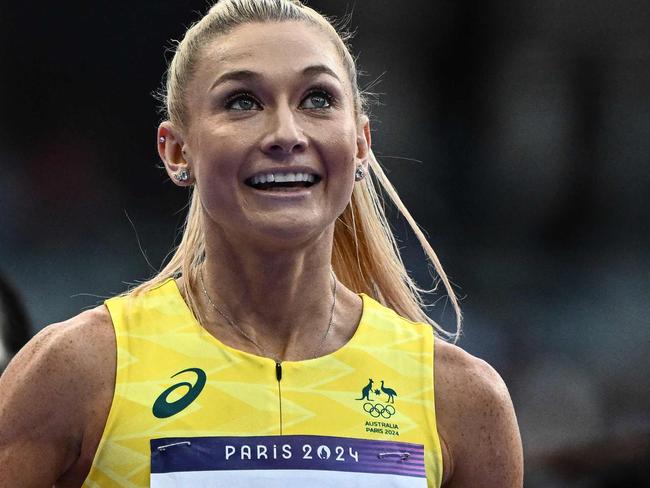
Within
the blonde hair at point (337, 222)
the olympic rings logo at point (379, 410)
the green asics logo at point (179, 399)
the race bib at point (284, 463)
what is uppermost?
the blonde hair at point (337, 222)

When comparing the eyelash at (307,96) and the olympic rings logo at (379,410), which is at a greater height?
the eyelash at (307,96)

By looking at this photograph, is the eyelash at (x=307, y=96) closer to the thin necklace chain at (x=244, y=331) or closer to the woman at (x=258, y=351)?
the woman at (x=258, y=351)

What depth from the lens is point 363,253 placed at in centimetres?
296

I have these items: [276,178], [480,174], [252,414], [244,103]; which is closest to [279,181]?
[276,178]

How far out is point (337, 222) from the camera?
9.67ft

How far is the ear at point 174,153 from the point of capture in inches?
103

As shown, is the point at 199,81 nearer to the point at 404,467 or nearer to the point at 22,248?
the point at 404,467

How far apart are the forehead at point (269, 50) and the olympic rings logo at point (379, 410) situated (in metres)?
0.72

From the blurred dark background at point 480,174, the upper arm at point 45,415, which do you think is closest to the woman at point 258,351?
the upper arm at point 45,415

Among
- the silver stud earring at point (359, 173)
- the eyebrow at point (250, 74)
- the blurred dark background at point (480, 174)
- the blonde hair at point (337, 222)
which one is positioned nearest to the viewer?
the eyebrow at point (250, 74)

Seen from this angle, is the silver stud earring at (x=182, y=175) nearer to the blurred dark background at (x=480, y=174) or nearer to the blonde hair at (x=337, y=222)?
the blonde hair at (x=337, y=222)

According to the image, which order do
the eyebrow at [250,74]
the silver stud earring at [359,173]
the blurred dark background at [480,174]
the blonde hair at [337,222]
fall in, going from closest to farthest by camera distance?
the eyebrow at [250,74] < the blonde hair at [337,222] < the silver stud earring at [359,173] < the blurred dark background at [480,174]

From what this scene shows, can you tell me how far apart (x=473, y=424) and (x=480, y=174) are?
10.2 ft

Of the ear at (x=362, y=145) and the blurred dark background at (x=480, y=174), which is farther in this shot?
the blurred dark background at (x=480, y=174)
